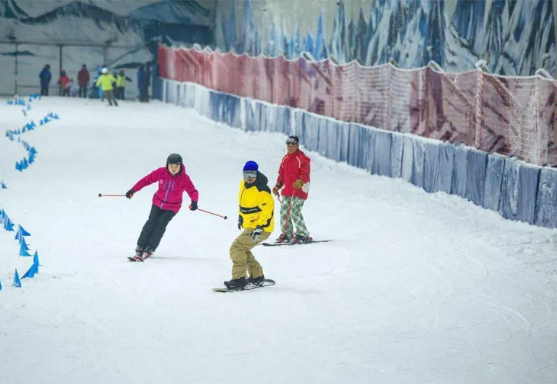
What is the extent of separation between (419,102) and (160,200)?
7740 mm

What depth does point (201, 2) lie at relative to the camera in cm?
4453

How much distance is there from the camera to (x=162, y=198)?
34.9 feet

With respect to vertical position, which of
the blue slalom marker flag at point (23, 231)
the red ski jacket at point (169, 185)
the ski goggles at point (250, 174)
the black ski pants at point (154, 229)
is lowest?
the blue slalom marker flag at point (23, 231)

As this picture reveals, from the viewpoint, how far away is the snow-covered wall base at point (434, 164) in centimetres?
1273

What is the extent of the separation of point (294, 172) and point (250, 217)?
261 cm

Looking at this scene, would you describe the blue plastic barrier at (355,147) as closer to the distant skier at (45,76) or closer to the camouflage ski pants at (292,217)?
the camouflage ski pants at (292,217)

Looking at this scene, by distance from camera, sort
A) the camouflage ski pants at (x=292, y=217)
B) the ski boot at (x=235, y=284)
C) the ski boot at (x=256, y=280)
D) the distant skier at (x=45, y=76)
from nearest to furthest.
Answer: the ski boot at (x=235, y=284)
the ski boot at (x=256, y=280)
the camouflage ski pants at (x=292, y=217)
the distant skier at (x=45, y=76)

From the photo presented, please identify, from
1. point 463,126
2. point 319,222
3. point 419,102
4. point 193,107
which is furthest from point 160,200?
point 193,107

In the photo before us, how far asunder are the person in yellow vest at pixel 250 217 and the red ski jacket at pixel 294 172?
2.39m

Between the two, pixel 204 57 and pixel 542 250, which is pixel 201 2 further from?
pixel 542 250

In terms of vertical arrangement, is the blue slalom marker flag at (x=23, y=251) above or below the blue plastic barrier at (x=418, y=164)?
below

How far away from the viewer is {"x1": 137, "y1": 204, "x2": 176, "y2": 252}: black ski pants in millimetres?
10539

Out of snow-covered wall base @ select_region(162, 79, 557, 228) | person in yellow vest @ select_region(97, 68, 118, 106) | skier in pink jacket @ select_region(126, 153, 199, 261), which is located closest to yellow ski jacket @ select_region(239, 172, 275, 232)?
skier in pink jacket @ select_region(126, 153, 199, 261)

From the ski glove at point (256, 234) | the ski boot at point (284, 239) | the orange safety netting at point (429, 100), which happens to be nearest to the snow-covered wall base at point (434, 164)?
the orange safety netting at point (429, 100)
